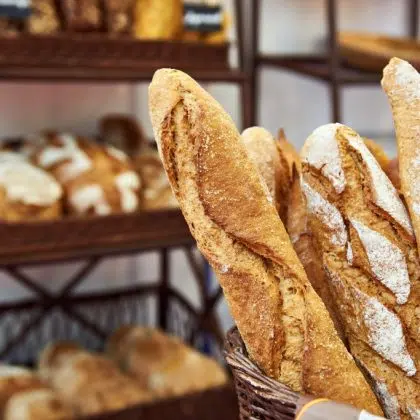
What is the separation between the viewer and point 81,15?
1626mm

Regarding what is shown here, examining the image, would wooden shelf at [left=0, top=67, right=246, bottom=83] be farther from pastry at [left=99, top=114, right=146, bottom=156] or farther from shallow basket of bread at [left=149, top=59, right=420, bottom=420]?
shallow basket of bread at [left=149, top=59, right=420, bottom=420]

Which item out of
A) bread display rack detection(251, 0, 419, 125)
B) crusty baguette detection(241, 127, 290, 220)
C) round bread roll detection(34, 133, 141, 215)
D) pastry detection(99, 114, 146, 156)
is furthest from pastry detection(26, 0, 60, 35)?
crusty baguette detection(241, 127, 290, 220)

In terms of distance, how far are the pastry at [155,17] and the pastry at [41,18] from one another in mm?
218

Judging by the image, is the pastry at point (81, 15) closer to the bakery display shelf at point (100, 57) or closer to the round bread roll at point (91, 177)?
the bakery display shelf at point (100, 57)

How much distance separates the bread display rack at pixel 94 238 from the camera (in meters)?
1.57

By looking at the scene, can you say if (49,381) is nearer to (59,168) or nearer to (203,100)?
(59,168)

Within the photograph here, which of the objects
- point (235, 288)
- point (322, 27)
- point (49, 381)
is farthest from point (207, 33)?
point (235, 288)

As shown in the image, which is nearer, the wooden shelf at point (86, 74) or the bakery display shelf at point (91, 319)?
the wooden shelf at point (86, 74)

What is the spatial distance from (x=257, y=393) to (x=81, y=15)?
1.25 meters

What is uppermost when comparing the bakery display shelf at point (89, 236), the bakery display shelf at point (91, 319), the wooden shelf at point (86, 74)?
the wooden shelf at point (86, 74)

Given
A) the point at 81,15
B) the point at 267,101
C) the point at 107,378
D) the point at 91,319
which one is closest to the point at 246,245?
the point at 81,15

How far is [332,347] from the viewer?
2.06 ft

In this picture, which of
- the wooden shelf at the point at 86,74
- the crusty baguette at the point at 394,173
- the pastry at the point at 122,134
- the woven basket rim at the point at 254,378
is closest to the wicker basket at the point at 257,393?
the woven basket rim at the point at 254,378

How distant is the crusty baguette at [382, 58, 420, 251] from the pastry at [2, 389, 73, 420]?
4.10 feet
